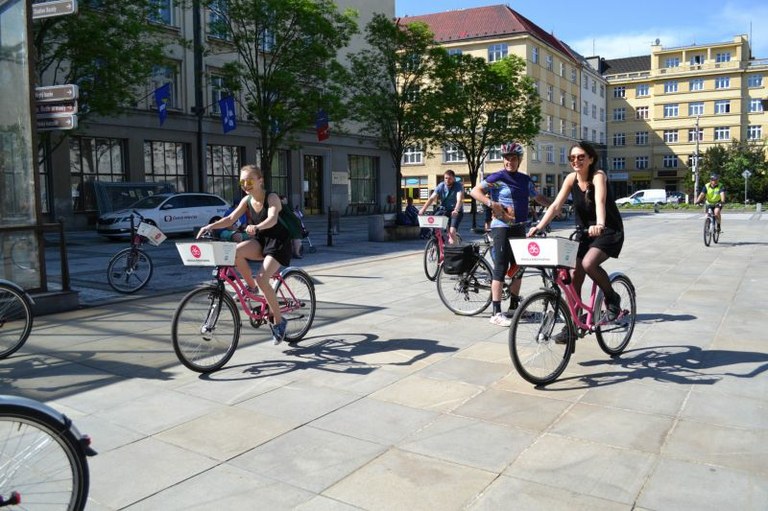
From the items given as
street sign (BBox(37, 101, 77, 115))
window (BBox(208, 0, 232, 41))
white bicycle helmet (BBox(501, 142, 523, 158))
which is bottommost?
white bicycle helmet (BBox(501, 142, 523, 158))

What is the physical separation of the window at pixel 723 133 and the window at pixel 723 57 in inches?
343

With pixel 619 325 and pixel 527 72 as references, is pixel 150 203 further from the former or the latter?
pixel 527 72

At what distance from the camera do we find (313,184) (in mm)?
41094

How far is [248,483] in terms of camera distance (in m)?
3.61

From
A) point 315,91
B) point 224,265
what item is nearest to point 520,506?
point 224,265

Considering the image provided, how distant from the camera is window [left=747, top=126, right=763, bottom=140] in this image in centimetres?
8019

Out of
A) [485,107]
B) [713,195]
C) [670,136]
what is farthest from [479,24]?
[713,195]

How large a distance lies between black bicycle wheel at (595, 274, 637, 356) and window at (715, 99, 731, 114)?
86670mm

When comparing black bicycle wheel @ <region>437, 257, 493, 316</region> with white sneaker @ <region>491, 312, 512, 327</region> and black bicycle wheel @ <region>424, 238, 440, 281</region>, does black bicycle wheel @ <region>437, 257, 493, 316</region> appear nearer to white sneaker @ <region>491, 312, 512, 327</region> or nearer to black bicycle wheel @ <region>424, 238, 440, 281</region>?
white sneaker @ <region>491, 312, 512, 327</region>

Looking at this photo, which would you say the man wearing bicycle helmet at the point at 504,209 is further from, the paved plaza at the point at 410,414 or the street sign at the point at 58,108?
the street sign at the point at 58,108

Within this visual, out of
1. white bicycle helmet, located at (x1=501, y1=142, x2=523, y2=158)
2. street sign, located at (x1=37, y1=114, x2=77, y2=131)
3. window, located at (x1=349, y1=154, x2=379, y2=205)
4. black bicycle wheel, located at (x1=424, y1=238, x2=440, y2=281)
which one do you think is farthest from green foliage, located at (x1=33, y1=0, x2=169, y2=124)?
window, located at (x1=349, y1=154, x2=379, y2=205)

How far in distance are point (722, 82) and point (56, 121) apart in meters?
88.1

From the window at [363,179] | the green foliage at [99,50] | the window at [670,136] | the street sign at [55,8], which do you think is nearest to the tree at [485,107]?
the window at [363,179]

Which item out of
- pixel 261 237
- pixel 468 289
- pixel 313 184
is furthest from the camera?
pixel 313 184
